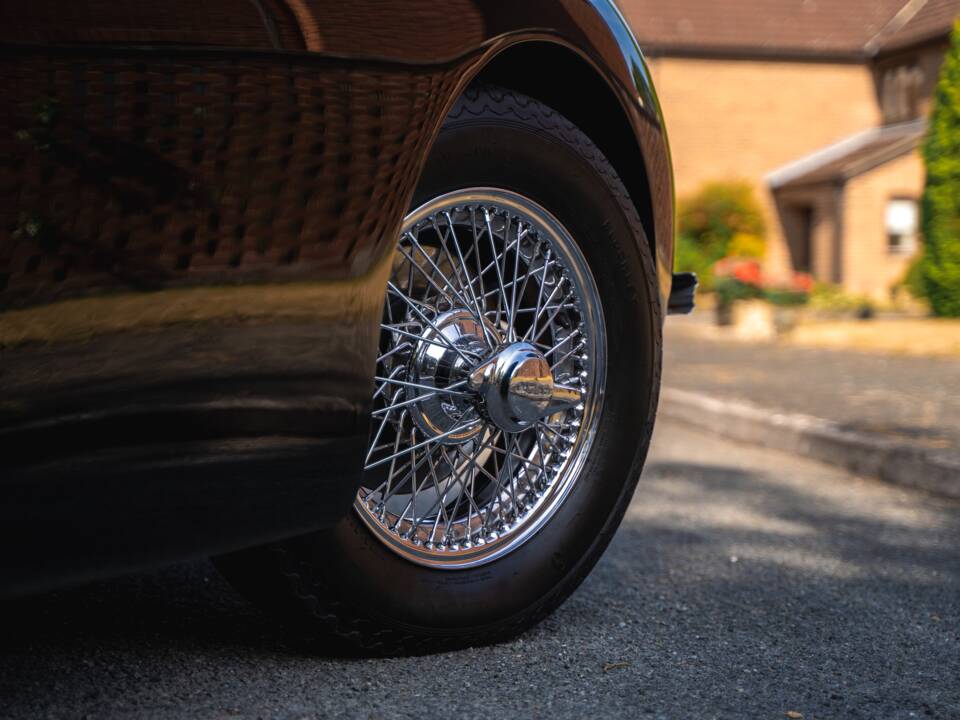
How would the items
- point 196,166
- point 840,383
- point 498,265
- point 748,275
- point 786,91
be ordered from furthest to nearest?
point 786,91 < point 748,275 < point 840,383 < point 498,265 < point 196,166

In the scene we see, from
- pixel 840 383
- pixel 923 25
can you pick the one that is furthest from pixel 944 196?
pixel 923 25

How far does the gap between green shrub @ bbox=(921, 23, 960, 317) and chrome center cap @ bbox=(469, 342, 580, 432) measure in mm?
14277

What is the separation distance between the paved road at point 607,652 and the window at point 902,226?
2449 cm

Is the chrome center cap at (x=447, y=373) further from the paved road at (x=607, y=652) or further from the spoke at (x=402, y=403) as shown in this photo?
the paved road at (x=607, y=652)

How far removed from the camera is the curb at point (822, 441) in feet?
15.4

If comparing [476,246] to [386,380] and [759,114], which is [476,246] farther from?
[759,114]

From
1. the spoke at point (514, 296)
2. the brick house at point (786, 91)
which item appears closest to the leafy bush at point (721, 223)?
the brick house at point (786, 91)

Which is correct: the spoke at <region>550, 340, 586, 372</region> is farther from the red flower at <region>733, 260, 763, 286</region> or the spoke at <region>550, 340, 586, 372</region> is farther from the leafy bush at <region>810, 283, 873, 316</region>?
the leafy bush at <region>810, 283, 873, 316</region>

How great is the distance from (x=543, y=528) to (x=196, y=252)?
1.01 meters

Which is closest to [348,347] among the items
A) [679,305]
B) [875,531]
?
[679,305]

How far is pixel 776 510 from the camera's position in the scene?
13.6 feet

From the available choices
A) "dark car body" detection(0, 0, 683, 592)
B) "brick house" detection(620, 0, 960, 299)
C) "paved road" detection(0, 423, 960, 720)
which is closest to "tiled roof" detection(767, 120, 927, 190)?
"brick house" detection(620, 0, 960, 299)

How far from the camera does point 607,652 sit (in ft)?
7.86

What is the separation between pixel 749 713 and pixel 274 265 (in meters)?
1.11
